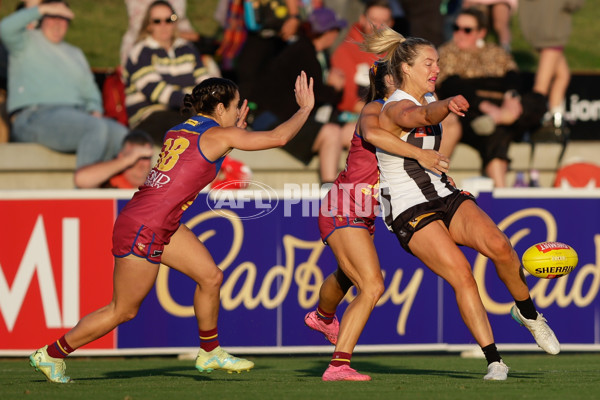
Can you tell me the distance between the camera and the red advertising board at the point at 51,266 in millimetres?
9633

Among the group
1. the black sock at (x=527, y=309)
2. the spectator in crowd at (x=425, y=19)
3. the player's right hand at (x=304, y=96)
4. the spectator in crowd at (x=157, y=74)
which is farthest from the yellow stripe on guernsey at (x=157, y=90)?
the black sock at (x=527, y=309)

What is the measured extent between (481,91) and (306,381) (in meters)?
5.61

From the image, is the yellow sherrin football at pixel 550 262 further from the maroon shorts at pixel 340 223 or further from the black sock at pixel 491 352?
the maroon shorts at pixel 340 223

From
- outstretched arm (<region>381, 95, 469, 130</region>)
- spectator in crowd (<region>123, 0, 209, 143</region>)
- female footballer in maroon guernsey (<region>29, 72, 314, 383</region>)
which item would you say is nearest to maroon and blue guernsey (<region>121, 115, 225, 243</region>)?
female footballer in maroon guernsey (<region>29, 72, 314, 383</region>)

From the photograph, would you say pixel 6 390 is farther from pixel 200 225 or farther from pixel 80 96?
pixel 80 96

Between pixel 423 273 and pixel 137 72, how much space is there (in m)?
3.71

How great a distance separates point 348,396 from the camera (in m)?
6.21

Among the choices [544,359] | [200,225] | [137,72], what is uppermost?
[137,72]

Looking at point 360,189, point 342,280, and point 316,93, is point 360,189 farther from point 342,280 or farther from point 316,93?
point 316,93

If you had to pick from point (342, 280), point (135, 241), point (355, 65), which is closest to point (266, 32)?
point (355, 65)

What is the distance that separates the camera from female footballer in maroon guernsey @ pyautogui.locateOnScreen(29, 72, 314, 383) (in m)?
6.98

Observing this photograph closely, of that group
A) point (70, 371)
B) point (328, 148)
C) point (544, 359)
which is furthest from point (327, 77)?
point (70, 371)

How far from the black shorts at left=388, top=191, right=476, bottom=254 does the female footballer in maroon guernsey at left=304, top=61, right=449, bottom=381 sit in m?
0.31

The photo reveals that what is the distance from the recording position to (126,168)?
1054cm
